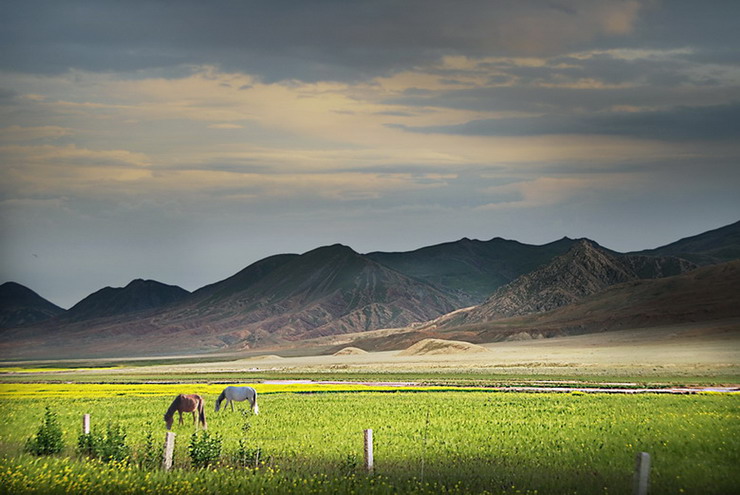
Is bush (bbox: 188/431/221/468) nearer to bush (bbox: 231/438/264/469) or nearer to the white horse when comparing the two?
bush (bbox: 231/438/264/469)

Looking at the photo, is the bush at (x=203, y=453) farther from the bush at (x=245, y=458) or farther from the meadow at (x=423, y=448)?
the bush at (x=245, y=458)

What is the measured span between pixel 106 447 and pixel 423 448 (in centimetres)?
1088

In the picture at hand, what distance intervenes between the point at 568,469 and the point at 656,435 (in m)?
8.09

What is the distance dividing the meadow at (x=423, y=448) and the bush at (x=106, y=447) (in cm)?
38

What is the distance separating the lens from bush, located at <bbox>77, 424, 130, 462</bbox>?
26.7 m

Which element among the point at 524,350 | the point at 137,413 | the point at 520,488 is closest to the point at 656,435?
the point at 520,488

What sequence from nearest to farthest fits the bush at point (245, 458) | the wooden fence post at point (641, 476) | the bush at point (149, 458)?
the wooden fence post at point (641, 476), the bush at point (149, 458), the bush at point (245, 458)

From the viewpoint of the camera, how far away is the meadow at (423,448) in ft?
74.3

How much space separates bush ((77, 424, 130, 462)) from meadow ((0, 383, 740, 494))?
384 mm

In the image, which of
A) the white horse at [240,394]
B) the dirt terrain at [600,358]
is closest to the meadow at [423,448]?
the white horse at [240,394]

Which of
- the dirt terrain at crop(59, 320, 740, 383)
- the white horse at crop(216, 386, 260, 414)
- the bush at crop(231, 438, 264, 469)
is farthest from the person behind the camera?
the dirt terrain at crop(59, 320, 740, 383)

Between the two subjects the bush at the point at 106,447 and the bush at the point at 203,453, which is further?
the bush at the point at 106,447

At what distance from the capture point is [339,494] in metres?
21.2

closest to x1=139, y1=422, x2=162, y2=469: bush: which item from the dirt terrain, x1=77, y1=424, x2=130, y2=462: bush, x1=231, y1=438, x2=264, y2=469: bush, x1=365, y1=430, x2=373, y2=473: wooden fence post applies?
x1=77, y1=424, x2=130, y2=462: bush
